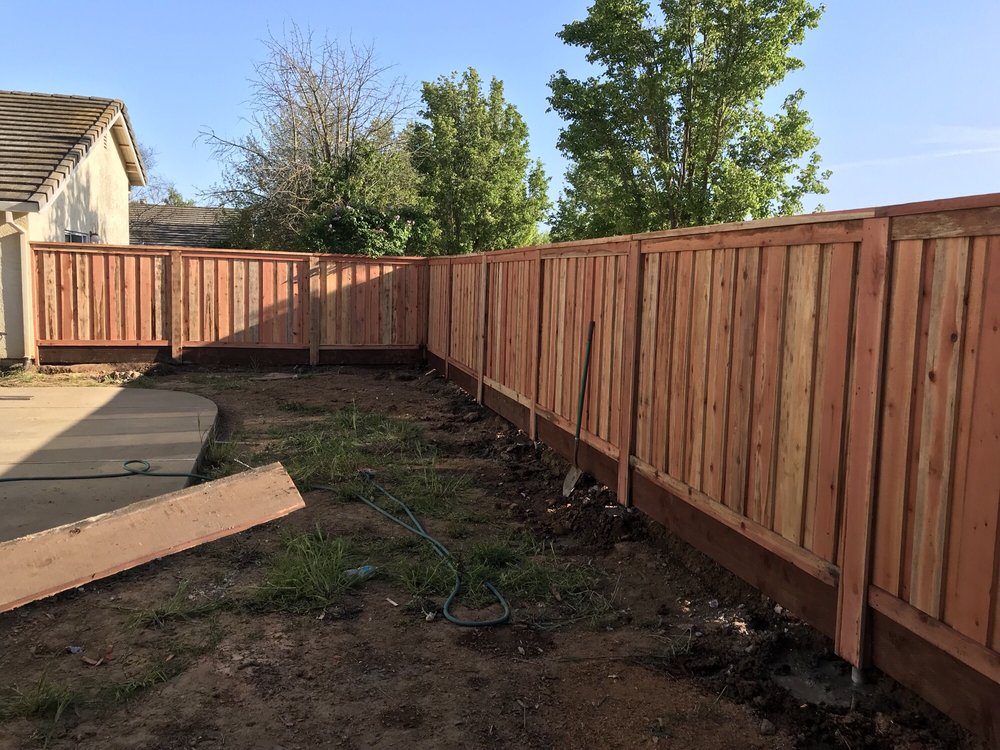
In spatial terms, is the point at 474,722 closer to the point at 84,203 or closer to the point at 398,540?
the point at 398,540

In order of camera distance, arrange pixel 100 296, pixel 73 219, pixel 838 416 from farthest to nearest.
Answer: pixel 73 219 → pixel 100 296 → pixel 838 416

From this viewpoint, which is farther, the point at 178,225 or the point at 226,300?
the point at 178,225

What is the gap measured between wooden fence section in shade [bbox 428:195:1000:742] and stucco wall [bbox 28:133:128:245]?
1079 centimetres

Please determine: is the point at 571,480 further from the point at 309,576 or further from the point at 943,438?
the point at 943,438

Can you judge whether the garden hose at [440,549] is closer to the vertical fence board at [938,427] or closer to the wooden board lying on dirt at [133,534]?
the wooden board lying on dirt at [133,534]

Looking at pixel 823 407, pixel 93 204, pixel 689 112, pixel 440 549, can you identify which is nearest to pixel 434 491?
pixel 440 549

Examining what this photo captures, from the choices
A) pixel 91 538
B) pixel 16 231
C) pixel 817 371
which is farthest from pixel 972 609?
pixel 16 231

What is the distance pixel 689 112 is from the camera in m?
24.5

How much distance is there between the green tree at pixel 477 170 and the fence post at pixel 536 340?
30095mm

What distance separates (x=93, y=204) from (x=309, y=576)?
14.4 meters

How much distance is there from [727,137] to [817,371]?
78.1 ft

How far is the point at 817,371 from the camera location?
3.18 meters

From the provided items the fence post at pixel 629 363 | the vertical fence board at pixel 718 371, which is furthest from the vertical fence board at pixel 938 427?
the fence post at pixel 629 363

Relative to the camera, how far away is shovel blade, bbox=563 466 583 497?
18.9ft
